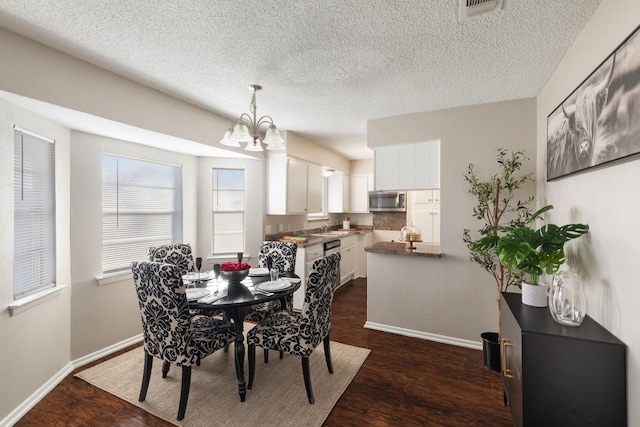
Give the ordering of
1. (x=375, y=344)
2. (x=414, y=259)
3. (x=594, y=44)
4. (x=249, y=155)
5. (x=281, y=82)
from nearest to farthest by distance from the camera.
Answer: (x=594, y=44), (x=281, y=82), (x=375, y=344), (x=414, y=259), (x=249, y=155)

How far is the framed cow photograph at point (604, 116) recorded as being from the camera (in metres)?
1.20

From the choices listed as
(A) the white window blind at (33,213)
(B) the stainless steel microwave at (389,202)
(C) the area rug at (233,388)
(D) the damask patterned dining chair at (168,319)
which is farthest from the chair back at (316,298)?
(B) the stainless steel microwave at (389,202)

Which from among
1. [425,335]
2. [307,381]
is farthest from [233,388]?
[425,335]

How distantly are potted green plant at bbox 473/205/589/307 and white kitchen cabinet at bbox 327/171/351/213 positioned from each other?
13.9 feet

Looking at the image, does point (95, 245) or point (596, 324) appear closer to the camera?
point (596, 324)

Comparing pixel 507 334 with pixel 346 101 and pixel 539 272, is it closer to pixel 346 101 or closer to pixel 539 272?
pixel 539 272

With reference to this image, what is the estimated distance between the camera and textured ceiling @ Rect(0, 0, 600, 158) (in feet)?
5.13

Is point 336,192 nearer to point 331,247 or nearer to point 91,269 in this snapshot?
point 331,247

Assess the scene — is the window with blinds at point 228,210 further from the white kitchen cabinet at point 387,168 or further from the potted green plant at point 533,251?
the potted green plant at point 533,251

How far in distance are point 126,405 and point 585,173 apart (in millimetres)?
3368

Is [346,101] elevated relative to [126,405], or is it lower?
elevated

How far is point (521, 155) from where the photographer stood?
279cm

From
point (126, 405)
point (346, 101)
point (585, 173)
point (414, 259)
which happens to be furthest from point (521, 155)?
point (126, 405)

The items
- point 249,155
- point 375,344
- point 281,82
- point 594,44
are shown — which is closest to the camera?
point 594,44
